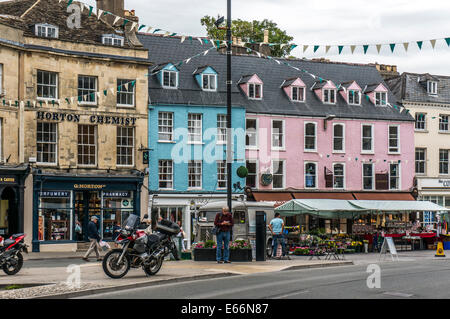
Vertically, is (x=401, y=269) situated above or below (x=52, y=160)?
below

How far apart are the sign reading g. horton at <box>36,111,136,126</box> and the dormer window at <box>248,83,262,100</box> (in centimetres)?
874

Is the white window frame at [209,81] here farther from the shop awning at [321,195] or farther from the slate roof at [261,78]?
the shop awning at [321,195]

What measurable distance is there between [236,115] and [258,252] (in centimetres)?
1879

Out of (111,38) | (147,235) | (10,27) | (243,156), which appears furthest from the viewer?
(243,156)

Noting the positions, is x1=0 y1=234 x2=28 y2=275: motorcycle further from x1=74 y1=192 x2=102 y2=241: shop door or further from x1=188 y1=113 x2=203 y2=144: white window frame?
x1=188 y1=113 x2=203 y2=144: white window frame

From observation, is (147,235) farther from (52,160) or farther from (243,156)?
(243,156)

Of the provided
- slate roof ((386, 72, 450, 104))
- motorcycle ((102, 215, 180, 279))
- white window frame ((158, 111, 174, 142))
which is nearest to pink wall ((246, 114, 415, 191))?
slate roof ((386, 72, 450, 104))

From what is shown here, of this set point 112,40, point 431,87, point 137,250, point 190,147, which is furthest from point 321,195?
point 137,250

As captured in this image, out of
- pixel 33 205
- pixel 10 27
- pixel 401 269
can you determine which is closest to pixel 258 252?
pixel 401 269

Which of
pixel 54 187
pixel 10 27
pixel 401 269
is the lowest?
pixel 401 269

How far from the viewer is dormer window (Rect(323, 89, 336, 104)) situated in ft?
152

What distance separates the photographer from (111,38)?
126 ft
